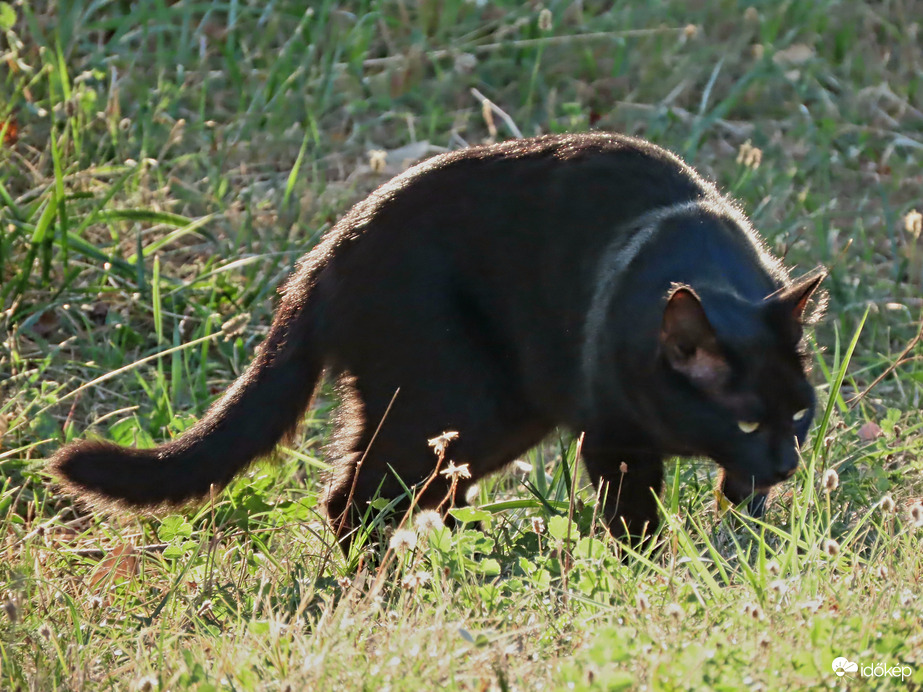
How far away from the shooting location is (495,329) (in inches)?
118

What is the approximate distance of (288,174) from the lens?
196 inches

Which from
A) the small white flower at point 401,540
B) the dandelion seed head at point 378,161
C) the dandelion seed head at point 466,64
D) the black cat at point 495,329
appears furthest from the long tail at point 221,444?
the dandelion seed head at point 466,64

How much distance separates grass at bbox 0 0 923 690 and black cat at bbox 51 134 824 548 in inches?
6.0

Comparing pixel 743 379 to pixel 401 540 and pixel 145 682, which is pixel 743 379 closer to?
pixel 401 540

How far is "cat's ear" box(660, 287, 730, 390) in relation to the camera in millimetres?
2545

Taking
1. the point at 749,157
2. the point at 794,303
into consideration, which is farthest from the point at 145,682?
the point at 749,157

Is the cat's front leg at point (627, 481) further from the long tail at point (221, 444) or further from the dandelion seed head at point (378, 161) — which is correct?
the dandelion seed head at point (378, 161)

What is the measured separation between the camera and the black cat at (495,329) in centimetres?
284

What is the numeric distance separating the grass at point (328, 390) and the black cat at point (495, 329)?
15 centimetres

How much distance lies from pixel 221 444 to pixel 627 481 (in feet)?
3.37

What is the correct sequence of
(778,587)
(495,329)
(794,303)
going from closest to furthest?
(778,587) → (794,303) → (495,329)

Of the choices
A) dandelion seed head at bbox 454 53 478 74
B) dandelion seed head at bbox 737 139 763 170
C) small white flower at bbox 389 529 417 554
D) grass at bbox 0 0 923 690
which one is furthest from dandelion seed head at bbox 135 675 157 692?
dandelion seed head at bbox 454 53 478 74

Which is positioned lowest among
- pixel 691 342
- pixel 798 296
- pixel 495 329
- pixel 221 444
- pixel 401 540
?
pixel 221 444

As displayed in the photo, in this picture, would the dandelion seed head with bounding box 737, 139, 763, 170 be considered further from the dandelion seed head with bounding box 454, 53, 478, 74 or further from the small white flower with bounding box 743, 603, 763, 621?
the small white flower with bounding box 743, 603, 763, 621
